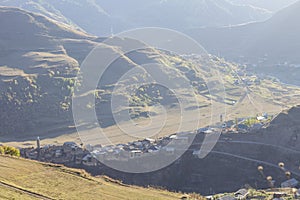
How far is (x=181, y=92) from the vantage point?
7762 centimetres

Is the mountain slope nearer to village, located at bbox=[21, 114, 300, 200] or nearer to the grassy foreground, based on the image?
village, located at bbox=[21, 114, 300, 200]

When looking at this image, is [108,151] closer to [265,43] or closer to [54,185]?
[54,185]

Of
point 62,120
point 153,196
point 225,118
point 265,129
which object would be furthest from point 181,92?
point 153,196

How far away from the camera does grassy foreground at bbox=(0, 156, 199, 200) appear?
23.0 metres

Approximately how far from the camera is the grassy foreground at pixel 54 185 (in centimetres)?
2305

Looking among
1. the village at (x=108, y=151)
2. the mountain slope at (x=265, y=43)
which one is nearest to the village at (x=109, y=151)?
the village at (x=108, y=151)

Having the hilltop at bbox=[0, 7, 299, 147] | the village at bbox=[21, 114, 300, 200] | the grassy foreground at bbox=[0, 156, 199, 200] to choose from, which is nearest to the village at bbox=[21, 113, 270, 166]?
the village at bbox=[21, 114, 300, 200]

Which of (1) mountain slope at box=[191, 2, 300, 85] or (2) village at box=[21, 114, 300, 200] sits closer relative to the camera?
(2) village at box=[21, 114, 300, 200]

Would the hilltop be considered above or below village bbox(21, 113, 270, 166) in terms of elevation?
above

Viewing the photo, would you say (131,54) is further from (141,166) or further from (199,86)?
(141,166)

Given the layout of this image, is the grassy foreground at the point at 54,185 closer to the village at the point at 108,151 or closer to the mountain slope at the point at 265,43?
the village at the point at 108,151

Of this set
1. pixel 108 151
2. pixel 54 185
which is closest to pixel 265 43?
pixel 108 151

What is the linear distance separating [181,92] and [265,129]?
33.2m

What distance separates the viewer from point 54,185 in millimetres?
25000
